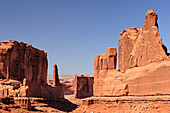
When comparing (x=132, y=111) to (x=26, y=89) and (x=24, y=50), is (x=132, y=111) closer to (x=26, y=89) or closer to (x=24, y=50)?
(x=26, y=89)

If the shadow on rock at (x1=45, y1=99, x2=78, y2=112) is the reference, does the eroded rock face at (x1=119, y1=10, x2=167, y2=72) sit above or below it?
above

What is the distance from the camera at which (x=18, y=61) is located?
6028 cm

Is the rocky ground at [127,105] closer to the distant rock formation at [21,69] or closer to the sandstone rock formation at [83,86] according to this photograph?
the distant rock formation at [21,69]

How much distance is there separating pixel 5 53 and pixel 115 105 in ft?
114

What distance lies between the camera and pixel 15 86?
2141 inches

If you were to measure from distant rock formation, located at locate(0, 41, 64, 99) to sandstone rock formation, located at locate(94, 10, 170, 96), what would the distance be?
21149 mm

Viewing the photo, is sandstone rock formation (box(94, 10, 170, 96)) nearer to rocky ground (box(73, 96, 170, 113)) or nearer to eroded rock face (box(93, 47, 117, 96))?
eroded rock face (box(93, 47, 117, 96))

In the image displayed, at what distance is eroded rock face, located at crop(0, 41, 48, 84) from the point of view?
192 ft

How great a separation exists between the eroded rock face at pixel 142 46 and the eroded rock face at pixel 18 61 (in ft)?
103

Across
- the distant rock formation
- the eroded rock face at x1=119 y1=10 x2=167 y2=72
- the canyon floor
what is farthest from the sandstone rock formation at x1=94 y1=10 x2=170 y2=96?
the distant rock formation

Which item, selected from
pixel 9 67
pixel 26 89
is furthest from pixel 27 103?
pixel 9 67

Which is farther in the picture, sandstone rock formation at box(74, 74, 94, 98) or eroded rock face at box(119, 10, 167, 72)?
sandstone rock formation at box(74, 74, 94, 98)

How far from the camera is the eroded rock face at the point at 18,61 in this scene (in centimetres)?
5841

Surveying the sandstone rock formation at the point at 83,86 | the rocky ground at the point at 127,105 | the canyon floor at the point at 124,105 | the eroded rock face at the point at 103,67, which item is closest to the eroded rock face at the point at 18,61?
the canyon floor at the point at 124,105
